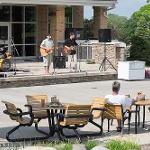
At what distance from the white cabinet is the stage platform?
498mm

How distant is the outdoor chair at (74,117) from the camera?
500 inches

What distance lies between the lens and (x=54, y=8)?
121ft

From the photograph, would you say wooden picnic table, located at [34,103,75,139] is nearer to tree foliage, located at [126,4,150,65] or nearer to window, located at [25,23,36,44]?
tree foliage, located at [126,4,150,65]

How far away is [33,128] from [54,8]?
75.6 ft

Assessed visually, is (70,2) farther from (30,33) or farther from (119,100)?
(119,100)

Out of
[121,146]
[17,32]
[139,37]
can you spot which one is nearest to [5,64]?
[17,32]

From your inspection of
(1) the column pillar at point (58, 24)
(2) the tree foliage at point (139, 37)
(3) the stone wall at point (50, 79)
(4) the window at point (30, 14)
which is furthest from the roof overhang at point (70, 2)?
(3) the stone wall at point (50, 79)

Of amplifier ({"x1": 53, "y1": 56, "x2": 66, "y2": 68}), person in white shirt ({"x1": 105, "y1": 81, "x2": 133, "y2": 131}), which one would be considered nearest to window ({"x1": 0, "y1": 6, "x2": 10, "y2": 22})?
amplifier ({"x1": 53, "y1": 56, "x2": 66, "y2": 68})

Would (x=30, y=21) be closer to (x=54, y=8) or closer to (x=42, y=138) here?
(x=54, y=8)

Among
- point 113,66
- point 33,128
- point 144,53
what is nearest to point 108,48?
point 113,66

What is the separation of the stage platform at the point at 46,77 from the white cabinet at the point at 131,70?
19.6 inches

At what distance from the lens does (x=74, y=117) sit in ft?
41.8

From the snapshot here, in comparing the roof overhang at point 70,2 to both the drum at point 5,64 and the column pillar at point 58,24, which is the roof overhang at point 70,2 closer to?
the column pillar at point 58,24

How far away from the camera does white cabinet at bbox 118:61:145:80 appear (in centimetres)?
2689
